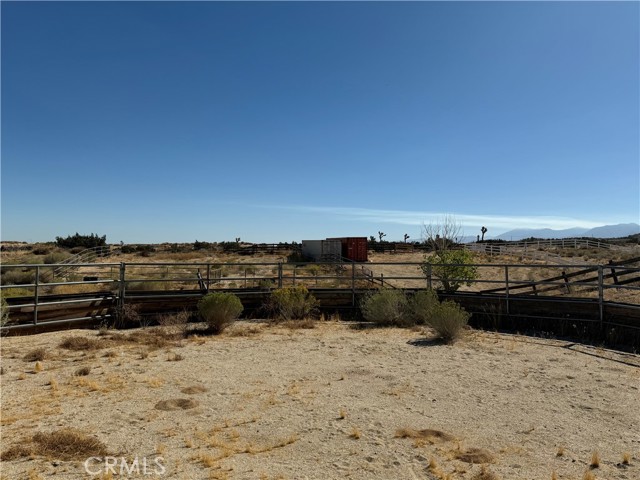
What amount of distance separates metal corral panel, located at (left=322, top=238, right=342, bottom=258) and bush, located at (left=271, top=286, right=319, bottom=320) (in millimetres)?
26813

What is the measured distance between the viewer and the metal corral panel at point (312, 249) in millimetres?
43381

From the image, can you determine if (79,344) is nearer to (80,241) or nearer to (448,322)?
(448,322)

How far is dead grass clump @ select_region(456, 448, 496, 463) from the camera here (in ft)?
13.8

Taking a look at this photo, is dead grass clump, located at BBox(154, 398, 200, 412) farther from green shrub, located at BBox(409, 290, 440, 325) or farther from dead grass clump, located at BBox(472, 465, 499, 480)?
green shrub, located at BBox(409, 290, 440, 325)

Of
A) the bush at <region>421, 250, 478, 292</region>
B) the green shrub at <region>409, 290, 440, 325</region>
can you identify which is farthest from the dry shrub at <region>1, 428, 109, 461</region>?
the bush at <region>421, 250, 478, 292</region>

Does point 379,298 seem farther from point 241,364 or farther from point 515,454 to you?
point 515,454

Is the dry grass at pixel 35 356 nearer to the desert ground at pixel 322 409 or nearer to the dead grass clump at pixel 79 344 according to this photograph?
the desert ground at pixel 322 409

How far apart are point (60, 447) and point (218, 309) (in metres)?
6.43

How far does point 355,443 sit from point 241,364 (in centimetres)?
381

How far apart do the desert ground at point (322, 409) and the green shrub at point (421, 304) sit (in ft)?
7.34

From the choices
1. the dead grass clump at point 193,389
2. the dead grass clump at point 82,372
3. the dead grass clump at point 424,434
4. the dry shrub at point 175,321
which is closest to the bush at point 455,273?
the dry shrub at point 175,321

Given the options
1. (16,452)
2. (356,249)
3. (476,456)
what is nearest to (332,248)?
(356,249)

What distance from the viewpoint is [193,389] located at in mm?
6355

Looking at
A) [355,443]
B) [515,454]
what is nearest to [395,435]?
[355,443]
